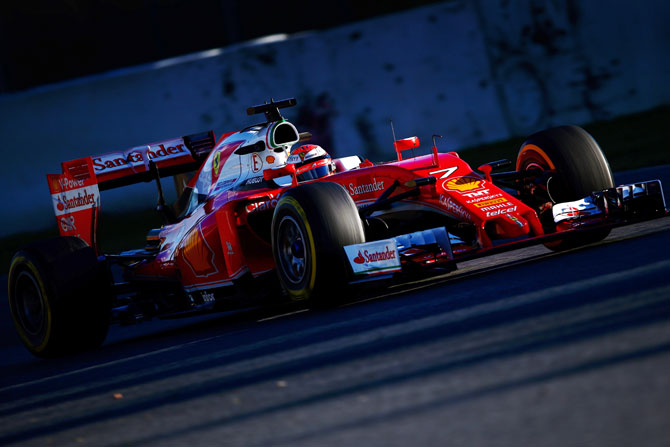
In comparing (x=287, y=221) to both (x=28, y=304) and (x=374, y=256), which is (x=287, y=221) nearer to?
(x=374, y=256)

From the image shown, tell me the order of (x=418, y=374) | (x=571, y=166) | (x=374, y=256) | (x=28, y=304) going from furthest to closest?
(x=28, y=304)
(x=571, y=166)
(x=374, y=256)
(x=418, y=374)

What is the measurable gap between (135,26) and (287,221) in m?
9.97

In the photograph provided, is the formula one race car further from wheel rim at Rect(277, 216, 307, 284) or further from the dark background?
the dark background

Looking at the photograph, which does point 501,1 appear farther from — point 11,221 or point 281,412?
point 281,412

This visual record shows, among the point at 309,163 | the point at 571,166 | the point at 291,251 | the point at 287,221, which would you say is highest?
the point at 309,163

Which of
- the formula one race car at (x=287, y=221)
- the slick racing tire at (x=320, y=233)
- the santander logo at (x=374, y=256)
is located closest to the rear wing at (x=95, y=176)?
the formula one race car at (x=287, y=221)

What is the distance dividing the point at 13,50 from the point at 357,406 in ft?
42.5

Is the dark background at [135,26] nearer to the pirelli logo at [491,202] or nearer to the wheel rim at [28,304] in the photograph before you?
the wheel rim at [28,304]

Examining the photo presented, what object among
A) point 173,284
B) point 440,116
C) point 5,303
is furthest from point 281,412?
point 440,116

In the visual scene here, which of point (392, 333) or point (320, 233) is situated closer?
point (392, 333)

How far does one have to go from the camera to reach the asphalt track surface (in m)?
3.28

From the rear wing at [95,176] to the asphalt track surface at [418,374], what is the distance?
215 centimetres

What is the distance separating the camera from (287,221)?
6.77 m

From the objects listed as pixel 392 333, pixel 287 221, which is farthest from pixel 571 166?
pixel 392 333
